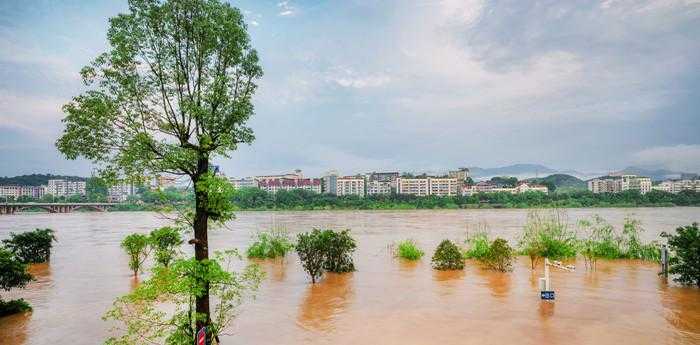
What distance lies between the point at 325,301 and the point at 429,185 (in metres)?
137

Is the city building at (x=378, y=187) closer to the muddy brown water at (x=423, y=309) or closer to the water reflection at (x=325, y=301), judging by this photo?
the muddy brown water at (x=423, y=309)

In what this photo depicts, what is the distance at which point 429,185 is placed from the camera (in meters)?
146

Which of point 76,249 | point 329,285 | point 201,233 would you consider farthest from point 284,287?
point 76,249

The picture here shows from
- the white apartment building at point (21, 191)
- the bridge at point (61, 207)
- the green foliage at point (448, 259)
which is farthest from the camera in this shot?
the white apartment building at point (21, 191)

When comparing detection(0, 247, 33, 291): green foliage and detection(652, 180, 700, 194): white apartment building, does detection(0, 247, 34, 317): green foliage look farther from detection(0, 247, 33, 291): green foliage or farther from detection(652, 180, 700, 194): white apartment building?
detection(652, 180, 700, 194): white apartment building

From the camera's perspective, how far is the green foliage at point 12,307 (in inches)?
412

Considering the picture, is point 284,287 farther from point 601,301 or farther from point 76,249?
point 76,249

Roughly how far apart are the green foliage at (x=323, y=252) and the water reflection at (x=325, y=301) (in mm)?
383

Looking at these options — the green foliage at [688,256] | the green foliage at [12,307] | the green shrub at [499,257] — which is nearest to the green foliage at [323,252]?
the green shrub at [499,257]

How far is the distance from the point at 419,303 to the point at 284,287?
13.9ft

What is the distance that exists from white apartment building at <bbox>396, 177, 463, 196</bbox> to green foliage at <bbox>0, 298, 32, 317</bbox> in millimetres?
135040

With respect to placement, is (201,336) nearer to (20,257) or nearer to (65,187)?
(20,257)

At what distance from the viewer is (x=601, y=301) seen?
10.8m

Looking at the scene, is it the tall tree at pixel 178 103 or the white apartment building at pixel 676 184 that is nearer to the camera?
the tall tree at pixel 178 103
